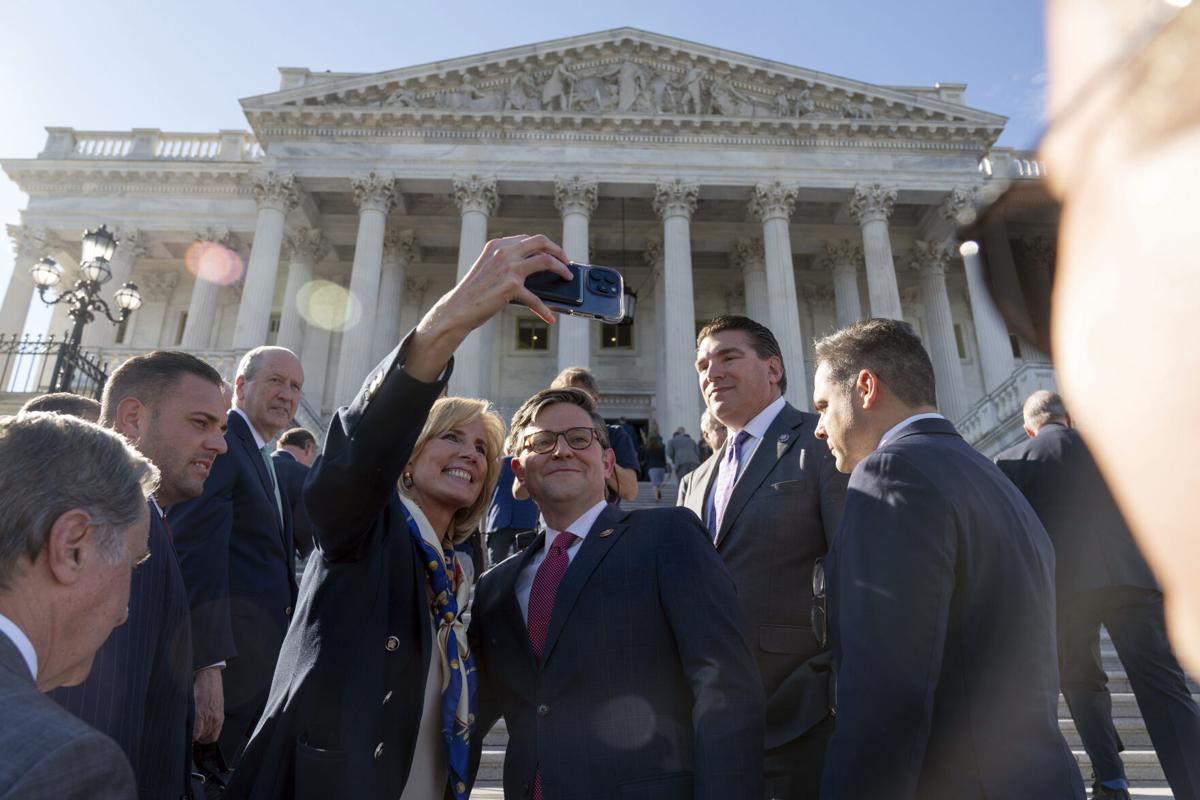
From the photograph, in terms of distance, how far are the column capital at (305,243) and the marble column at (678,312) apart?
40.9 ft

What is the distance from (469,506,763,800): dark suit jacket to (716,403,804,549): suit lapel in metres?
0.84

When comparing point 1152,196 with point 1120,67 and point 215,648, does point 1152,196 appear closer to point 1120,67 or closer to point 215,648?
point 1120,67

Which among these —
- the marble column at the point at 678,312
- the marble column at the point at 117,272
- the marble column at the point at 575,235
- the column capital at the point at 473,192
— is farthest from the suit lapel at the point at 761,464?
the marble column at the point at 117,272

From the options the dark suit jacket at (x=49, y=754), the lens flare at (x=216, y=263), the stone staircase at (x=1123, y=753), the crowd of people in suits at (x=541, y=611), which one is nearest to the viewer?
the dark suit jacket at (x=49, y=754)

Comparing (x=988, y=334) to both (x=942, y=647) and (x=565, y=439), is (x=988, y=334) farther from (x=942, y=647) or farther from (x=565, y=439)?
(x=942, y=647)

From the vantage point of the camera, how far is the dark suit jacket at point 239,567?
3.91m

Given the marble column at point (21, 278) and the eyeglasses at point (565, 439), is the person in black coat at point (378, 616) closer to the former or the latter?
the eyeglasses at point (565, 439)

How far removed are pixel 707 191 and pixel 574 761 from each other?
2549 centimetres

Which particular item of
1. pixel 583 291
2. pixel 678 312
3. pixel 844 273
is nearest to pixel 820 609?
pixel 583 291

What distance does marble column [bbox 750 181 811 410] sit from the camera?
23.4 meters

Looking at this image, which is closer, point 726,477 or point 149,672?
point 149,672

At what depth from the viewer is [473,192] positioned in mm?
25344

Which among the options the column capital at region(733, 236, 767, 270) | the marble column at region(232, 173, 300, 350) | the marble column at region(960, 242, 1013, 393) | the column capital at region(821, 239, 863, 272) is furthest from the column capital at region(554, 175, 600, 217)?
the marble column at region(960, 242, 1013, 393)

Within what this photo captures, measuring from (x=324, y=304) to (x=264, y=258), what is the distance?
4526 millimetres
